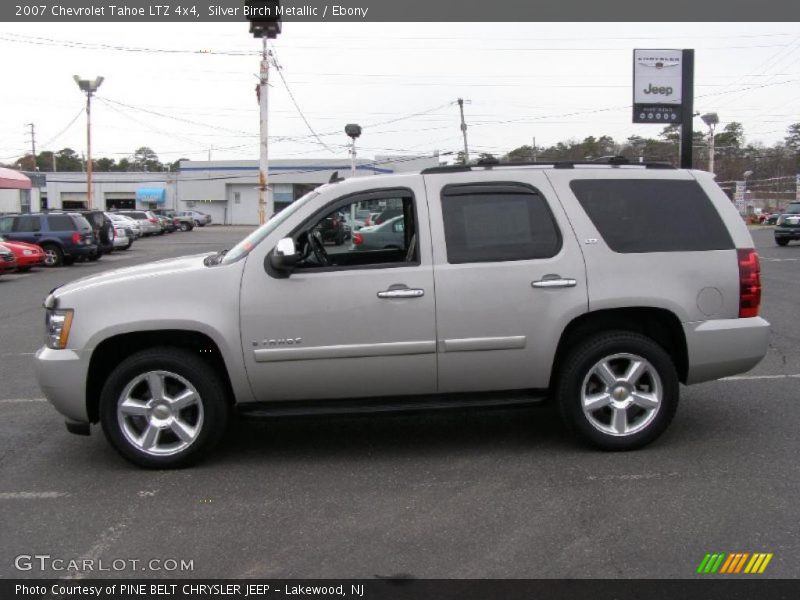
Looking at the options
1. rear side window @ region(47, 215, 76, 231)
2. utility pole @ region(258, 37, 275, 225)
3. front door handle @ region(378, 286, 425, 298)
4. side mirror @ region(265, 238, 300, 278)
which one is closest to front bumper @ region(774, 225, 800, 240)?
utility pole @ region(258, 37, 275, 225)

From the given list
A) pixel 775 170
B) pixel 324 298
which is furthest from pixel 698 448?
pixel 775 170

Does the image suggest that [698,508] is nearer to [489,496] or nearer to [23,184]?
[489,496]

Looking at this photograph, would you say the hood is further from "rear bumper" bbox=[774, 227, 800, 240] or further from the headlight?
"rear bumper" bbox=[774, 227, 800, 240]

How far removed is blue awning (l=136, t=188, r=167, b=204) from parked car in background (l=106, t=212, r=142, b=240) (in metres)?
34.8

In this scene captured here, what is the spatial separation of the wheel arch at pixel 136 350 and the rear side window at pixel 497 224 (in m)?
1.72

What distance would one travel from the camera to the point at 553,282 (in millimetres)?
5398

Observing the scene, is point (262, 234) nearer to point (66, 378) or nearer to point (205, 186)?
point (66, 378)

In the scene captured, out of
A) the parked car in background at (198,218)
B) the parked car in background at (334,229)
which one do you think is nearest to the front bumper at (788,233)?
the parked car in background at (334,229)

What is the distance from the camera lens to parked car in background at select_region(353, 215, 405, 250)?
18.6ft

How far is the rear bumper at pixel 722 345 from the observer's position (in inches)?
219

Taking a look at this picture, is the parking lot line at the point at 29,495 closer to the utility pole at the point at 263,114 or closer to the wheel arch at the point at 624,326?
the wheel arch at the point at 624,326

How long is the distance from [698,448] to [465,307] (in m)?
1.95

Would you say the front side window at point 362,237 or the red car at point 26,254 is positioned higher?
the front side window at point 362,237
